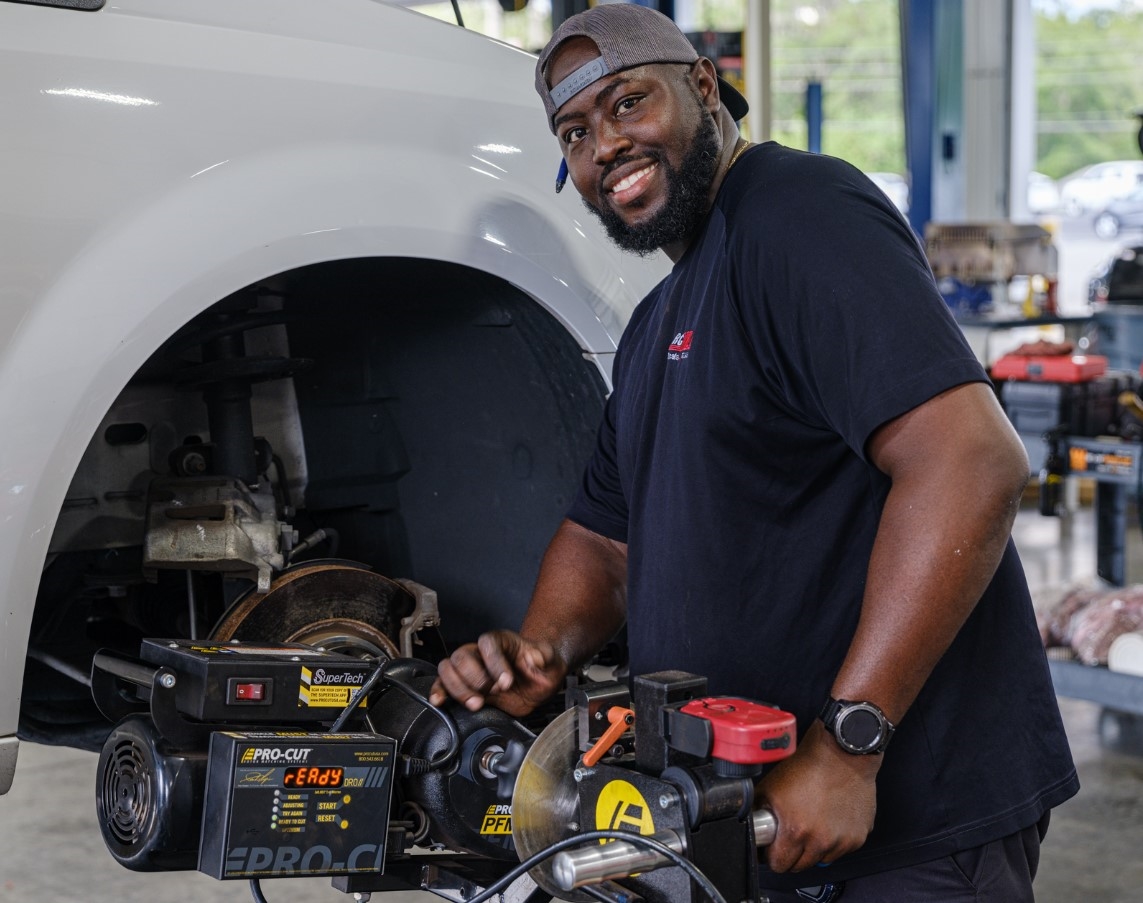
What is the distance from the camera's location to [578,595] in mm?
1814

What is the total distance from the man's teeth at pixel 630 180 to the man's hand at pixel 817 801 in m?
0.70

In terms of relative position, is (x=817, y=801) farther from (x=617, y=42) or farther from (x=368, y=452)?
(x=368, y=452)

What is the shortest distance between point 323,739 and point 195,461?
79cm

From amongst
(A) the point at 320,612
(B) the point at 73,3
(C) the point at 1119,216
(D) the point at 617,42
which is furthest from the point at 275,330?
(C) the point at 1119,216

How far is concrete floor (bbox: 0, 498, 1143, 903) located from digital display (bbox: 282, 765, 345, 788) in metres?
1.72

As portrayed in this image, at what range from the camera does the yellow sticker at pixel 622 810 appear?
43.6 inches

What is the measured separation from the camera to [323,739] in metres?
1.33

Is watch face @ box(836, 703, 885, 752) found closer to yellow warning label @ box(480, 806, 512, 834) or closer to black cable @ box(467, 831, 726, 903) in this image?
black cable @ box(467, 831, 726, 903)

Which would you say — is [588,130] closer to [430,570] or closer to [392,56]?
[392,56]

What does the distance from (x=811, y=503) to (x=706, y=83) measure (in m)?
0.55

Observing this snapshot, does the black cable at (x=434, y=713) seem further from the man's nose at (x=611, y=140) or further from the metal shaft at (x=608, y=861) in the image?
the man's nose at (x=611, y=140)

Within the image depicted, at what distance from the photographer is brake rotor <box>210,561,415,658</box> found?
185cm

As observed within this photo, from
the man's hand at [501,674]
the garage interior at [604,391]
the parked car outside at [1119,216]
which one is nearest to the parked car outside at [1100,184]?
the parked car outside at [1119,216]

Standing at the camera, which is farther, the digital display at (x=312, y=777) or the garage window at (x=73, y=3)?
the garage window at (x=73, y=3)
